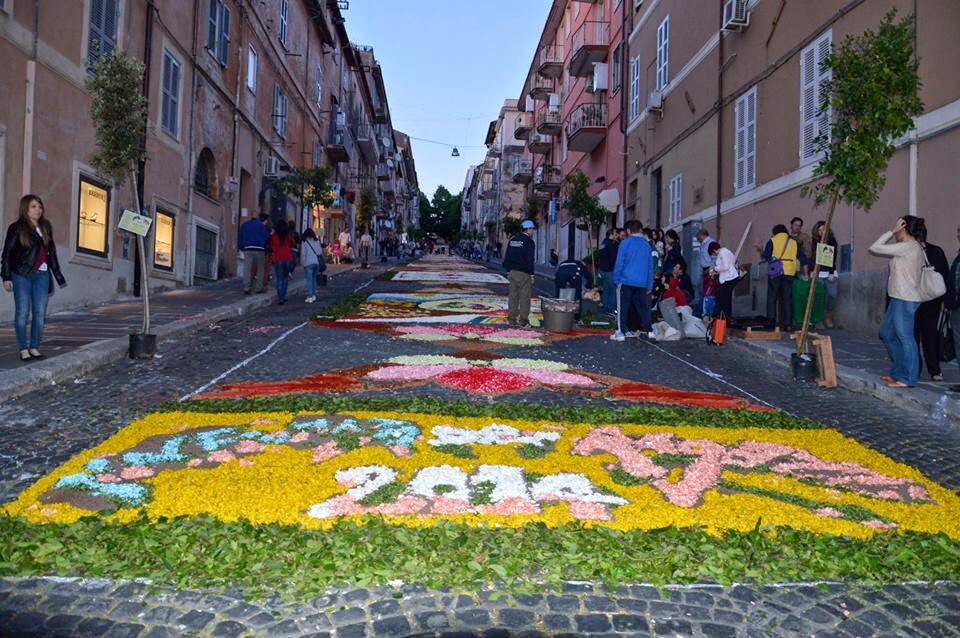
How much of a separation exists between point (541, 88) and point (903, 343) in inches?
1666

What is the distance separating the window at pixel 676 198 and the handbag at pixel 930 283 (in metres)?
14.6

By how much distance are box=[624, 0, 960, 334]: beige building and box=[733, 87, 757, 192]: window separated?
0.14 feet

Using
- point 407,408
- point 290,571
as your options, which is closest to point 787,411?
point 407,408

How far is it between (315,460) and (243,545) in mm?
1417

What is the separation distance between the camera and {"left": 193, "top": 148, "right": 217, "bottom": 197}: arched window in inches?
794

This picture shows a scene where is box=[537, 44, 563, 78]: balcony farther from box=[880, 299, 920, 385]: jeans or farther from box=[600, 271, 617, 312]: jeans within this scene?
box=[880, 299, 920, 385]: jeans

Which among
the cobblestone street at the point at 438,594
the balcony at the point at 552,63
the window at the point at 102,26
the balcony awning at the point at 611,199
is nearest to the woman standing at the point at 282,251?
the window at the point at 102,26

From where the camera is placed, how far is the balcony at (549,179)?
147ft

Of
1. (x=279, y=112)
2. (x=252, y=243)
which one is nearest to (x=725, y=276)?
(x=252, y=243)

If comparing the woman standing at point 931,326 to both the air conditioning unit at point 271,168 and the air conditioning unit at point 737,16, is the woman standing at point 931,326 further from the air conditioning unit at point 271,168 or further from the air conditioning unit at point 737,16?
the air conditioning unit at point 271,168

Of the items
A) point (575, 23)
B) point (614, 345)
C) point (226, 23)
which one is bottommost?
point (614, 345)

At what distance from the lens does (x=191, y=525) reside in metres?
3.58

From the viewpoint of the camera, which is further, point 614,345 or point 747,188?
point 747,188

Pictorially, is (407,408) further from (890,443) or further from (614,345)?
(614,345)
